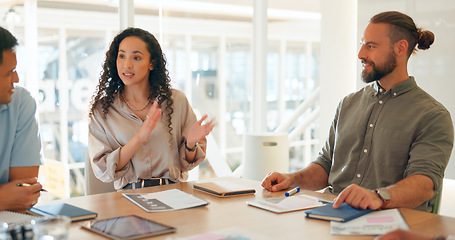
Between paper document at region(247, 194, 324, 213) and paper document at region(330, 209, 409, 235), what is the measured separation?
227 mm

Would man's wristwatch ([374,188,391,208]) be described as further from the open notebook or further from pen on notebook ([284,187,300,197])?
the open notebook

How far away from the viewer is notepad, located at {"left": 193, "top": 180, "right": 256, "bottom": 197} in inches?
82.1

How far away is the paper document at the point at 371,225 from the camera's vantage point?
5.09 feet

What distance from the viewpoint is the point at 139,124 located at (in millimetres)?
2607

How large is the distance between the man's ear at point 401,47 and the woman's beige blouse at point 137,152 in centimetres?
107

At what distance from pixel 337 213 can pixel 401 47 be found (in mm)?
1064

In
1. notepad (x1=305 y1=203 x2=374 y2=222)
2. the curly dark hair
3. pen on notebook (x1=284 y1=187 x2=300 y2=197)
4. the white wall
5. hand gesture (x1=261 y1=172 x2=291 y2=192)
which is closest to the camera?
notepad (x1=305 y1=203 x2=374 y2=222)

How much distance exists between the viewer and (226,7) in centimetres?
561

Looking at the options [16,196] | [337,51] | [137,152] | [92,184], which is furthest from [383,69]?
[337,51]

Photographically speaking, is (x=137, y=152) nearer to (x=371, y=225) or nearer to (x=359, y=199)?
(x=359, y=199)

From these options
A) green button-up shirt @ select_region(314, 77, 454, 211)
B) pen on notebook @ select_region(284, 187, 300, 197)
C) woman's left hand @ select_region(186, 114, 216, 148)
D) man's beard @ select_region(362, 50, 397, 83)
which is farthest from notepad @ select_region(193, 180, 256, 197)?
man's beard @ select_region(362, 50, 397, 83)

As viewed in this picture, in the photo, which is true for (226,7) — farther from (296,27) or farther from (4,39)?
(4,39)

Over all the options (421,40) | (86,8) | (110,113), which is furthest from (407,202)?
(86,8)

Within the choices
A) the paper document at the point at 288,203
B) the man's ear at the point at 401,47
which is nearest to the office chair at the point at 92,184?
the paper document at the point at 288,203
